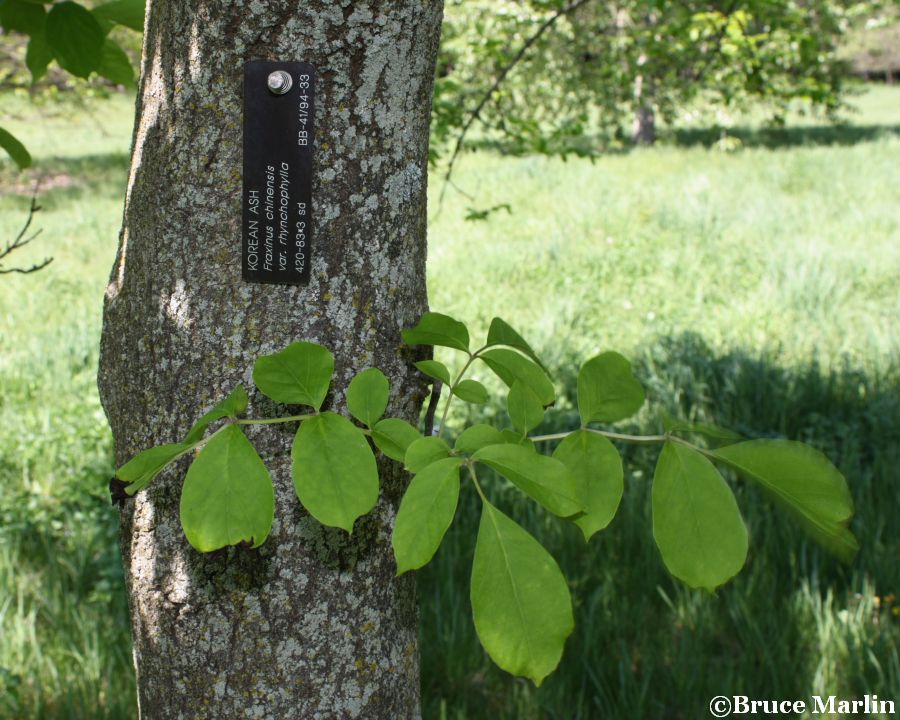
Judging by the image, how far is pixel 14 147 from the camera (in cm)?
125

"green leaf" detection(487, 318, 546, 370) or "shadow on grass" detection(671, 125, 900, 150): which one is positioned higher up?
"shadow on grass" detection(671, 125, 900, 150)

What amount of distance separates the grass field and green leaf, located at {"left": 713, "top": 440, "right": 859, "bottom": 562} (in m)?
0.93

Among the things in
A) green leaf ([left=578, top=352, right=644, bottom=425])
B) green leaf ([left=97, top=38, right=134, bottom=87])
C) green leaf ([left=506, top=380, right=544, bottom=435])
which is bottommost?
green leaf ([left=506, top=380, right=544, bottom=435])

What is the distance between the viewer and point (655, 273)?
5953mm

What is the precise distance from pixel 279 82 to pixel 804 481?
64 cm

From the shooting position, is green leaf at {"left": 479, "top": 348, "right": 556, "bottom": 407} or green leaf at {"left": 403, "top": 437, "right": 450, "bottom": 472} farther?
green leaf at {"left": 479, "top": 348, "right": 556, "bottom": 407}

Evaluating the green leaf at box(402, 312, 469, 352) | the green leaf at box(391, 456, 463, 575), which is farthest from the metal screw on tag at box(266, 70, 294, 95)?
the green leaf at box(391, 456, 463, 575)

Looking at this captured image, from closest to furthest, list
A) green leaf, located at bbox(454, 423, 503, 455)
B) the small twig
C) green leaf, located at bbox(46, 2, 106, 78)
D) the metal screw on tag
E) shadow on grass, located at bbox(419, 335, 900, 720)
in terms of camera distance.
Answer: green leaf, located at bbox(454, 423, 503, 455)
the metal screw on tag
the small twig
green leaf, located at bbox(46, 2, 106, 78)
shadow on grass, located at bbox(419, 335, 900, 720)

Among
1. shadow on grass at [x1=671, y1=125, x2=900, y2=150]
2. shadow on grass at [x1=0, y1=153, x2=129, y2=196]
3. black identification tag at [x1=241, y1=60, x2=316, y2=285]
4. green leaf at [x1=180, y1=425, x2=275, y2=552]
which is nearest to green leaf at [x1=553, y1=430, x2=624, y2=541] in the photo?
green leaf at [x1=180, y1=425, x2=275, y2=552]

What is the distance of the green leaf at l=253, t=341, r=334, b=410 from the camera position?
2.16 ft

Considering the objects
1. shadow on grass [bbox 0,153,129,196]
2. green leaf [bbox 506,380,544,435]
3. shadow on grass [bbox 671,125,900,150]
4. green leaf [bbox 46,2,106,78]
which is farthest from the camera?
shadow on grass [bbox 671,125,900,150]

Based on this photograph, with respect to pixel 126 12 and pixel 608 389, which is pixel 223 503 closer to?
pixel 608 389

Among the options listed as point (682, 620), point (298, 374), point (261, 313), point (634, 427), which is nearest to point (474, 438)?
point (298, 374)

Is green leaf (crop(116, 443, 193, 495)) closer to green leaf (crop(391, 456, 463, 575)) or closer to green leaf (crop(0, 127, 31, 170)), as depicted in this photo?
green leaf (crop(391, 456, 463, 575))
